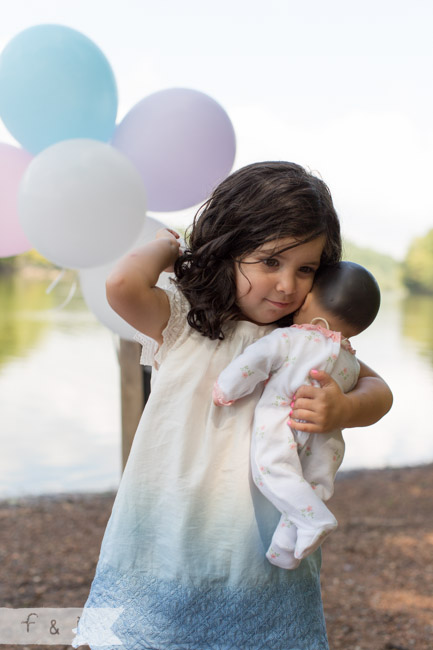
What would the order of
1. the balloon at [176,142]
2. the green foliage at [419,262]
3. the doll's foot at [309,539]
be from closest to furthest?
1. the doll's foot at [309,539]
2. the balloon at [176,142]
3. the green foliage at [419,262]

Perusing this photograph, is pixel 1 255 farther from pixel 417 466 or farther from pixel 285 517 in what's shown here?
pixel 417 466

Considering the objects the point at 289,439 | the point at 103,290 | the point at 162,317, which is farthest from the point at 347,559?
the point at 162,317

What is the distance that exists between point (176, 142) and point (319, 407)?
1.09 metres

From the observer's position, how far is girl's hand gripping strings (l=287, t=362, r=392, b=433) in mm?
1165

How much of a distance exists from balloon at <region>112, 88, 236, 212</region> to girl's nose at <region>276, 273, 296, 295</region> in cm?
89

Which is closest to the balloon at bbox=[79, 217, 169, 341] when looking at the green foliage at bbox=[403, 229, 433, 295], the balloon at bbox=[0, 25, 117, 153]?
the balloon at bbox=[0, 25, 117, 153]

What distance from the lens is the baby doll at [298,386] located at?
1.14 meters

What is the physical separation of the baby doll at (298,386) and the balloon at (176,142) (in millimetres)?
865

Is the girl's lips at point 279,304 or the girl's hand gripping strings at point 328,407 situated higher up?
the girl's lips at point 279,304

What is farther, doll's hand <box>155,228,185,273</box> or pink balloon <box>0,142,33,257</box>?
pink balloon <box>0,142,33,257</box>

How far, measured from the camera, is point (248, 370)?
117 centimetres

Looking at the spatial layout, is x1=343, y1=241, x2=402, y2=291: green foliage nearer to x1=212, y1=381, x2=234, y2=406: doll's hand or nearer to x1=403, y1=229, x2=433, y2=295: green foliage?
x1=403, y1=229, x2=433, y2=295: green foliage

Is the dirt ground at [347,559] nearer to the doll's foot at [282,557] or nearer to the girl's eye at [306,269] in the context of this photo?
the doll's foot at [282,557]

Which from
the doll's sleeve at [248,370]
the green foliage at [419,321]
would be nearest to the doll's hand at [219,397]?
the doll's sleeve at [248,370]
